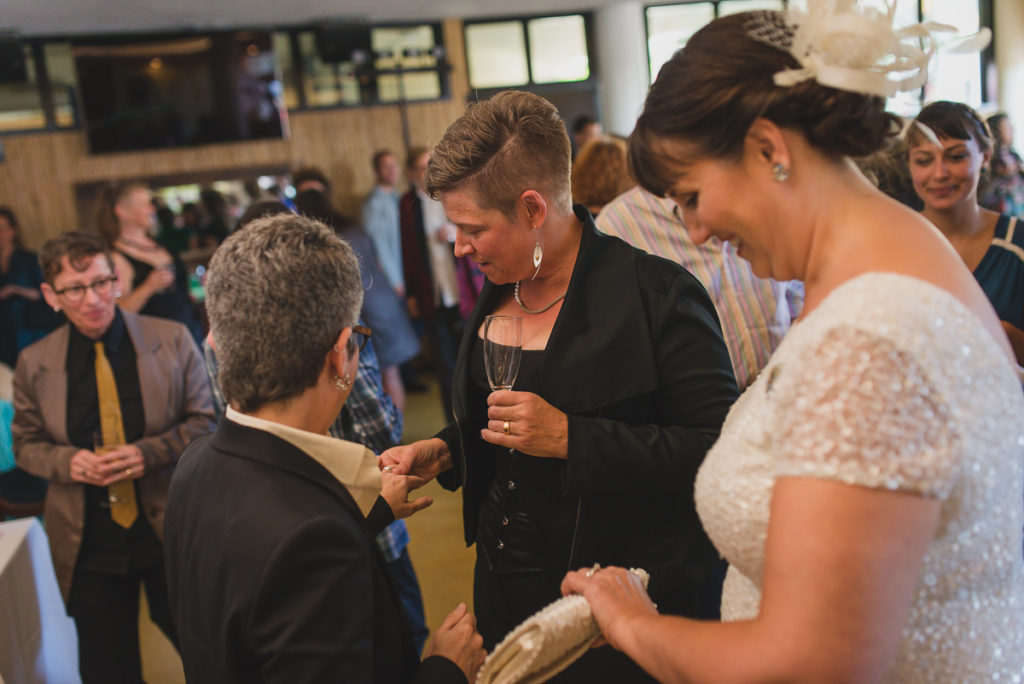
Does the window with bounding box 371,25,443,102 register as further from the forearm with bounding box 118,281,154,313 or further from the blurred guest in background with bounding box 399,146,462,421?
the forearm with bounding box 118,281,154,313

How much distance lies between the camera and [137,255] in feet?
13.8

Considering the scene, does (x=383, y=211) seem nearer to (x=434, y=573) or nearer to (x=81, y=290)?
(x=434, y=573)

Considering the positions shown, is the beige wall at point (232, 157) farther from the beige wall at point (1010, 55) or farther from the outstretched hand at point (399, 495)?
→ the beige wall at point (1010, 55)

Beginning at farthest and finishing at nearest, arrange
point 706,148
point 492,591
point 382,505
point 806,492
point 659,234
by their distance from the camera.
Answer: point 659,234
point 492,591
point 382,505
point 706,148
point 806,492

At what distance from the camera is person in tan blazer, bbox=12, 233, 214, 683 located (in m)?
2.58

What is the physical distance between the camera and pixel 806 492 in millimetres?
875

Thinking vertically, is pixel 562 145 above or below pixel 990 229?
above

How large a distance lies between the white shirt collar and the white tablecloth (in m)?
1.61

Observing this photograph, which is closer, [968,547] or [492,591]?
[968,547]

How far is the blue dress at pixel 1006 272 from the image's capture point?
8.21 feet

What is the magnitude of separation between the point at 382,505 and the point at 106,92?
287 inches

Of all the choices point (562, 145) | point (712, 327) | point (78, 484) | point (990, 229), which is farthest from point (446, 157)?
point (990, 229)

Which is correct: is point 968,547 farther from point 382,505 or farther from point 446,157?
point 446,157

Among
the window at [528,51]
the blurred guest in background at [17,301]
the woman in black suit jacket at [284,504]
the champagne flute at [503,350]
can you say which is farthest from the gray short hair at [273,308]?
the window at [528,51]
